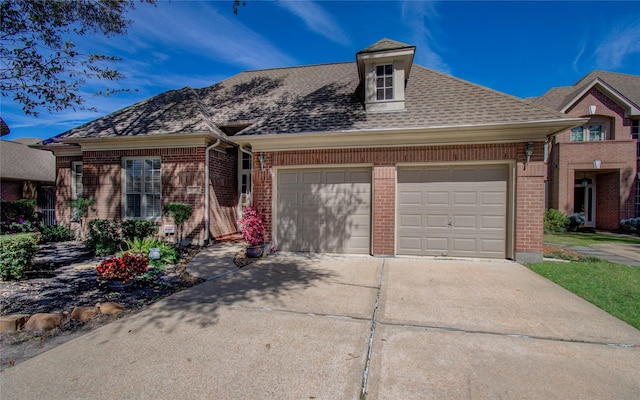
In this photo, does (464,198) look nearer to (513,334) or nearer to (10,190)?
(513,334)

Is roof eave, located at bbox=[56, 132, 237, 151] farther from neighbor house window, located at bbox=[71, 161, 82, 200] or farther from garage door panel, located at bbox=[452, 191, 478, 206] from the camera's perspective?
garage door panel, located at bbox=[452, 191, 478, 206]

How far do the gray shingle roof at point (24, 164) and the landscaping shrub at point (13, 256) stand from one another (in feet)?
48.7

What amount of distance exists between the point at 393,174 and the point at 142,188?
851 cm

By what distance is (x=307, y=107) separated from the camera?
364 inches

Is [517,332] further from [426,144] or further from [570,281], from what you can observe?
[426,144]

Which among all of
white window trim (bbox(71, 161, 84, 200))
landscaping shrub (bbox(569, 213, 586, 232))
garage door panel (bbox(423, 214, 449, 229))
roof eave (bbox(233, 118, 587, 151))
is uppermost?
roof eave (bbox(233, 118, 587, 151))

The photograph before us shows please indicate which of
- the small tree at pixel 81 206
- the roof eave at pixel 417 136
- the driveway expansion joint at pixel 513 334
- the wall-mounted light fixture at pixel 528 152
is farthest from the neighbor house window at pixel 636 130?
the small tree at pixel 81 206

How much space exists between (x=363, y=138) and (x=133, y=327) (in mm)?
6311

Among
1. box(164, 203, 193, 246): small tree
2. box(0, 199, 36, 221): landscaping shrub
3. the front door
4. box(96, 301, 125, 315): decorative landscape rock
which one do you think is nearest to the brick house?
box(164, 203, 193, 246): small tree

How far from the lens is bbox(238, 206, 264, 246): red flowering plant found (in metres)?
8.01

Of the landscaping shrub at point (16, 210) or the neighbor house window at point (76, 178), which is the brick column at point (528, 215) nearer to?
the neighbor house window at point (76, 178)

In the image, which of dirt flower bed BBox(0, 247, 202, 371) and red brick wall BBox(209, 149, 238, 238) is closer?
dirt flower bed BBox(0, 247, 202, 371)

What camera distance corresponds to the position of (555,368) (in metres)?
2.85

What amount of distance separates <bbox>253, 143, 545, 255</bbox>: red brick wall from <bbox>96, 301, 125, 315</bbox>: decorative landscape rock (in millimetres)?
4445
